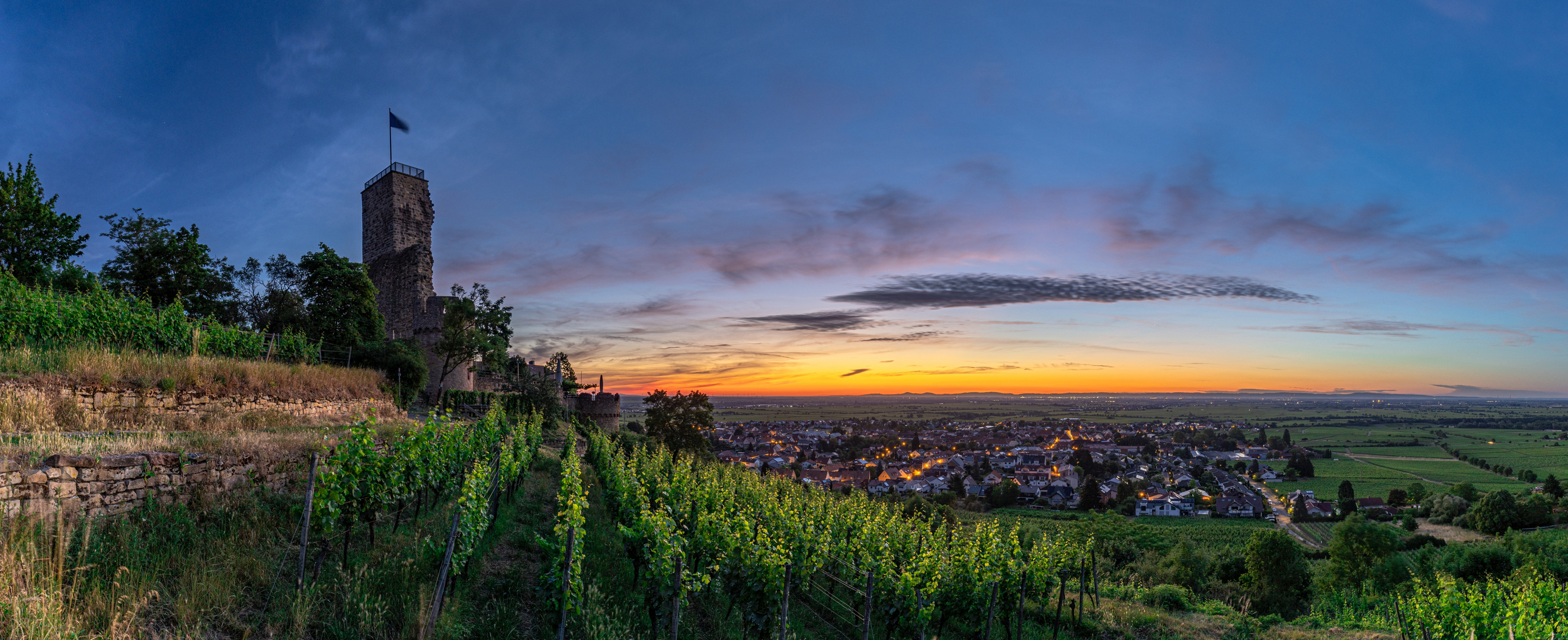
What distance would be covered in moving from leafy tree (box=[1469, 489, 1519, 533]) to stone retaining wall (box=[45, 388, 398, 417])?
67474 mm

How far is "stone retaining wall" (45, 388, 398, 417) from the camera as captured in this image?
9.79 metres

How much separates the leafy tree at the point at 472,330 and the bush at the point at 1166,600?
25927 millimetres

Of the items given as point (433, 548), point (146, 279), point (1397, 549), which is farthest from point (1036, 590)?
point (146, 279)

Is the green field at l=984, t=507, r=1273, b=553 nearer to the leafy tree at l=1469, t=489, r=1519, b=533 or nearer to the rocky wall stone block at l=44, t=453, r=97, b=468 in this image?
the leafy tree at l=1469, t=489, r=1519, b=533

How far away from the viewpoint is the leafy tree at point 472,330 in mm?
25812

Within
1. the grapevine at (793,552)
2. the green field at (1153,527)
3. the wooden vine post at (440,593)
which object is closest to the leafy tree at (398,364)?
the grapevine at (793,552)

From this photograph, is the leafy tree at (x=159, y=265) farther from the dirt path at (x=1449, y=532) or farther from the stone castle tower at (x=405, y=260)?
the dirt path at (x=1449, y=532)

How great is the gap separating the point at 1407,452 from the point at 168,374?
150 meters

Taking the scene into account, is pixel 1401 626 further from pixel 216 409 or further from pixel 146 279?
pixel 146 279

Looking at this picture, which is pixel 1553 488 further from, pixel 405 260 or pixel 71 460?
pixel 405 260

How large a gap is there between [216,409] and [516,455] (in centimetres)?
576

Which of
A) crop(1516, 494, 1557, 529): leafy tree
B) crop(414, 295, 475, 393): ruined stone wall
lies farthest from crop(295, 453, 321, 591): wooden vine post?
crop(1516, 494, 1557, 529): leafy tree

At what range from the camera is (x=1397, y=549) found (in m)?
28.7

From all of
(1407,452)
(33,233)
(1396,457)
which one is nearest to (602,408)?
(33,233)
